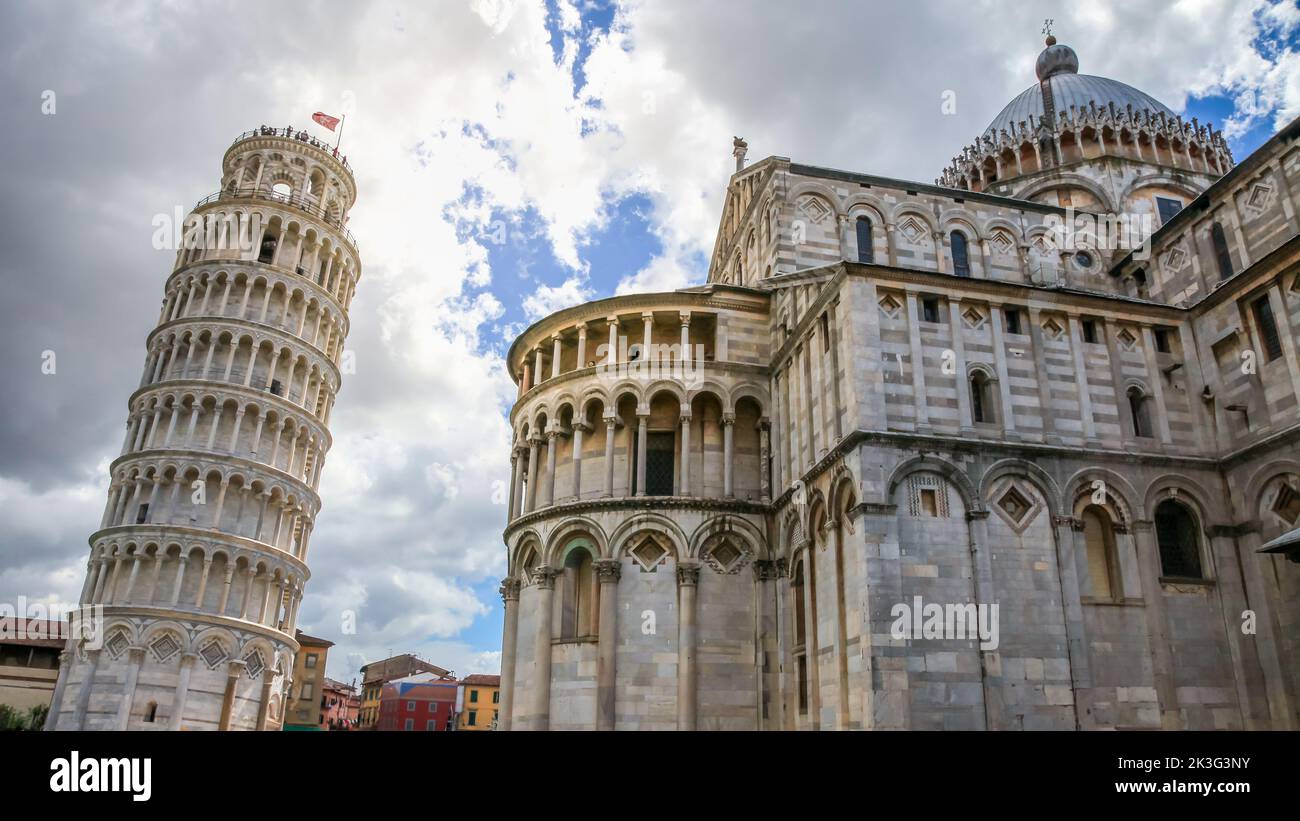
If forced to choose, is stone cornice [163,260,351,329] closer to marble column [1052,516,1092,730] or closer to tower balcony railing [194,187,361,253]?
tower balcony railing [194,187,361,253]

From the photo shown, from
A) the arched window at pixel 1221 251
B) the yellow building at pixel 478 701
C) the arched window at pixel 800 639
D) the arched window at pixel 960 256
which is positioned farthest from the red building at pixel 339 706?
the arched window at pixel 1221 251

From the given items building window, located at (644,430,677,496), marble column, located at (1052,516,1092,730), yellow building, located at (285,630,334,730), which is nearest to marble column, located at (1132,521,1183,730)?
marble column, located at (1052,516,1092,730)

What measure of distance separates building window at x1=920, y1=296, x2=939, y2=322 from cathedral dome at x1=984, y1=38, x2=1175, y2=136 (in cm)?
2174

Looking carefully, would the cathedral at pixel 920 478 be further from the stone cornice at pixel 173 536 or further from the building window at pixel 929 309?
the stone cornice at pixel 173 536

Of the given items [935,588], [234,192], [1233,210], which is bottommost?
[935,588]

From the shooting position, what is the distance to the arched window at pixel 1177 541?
2098 cm

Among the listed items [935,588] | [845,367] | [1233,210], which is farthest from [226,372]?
[1233,210]

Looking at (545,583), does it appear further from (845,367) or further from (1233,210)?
(1233,210)

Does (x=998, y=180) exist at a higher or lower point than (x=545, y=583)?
higher

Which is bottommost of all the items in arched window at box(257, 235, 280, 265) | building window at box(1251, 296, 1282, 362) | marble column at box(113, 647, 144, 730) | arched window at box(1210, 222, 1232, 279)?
Answer: marble column at box(113, 647, 144, 730)

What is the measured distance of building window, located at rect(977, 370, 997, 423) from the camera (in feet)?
68.3

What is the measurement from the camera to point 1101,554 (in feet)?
67.4
